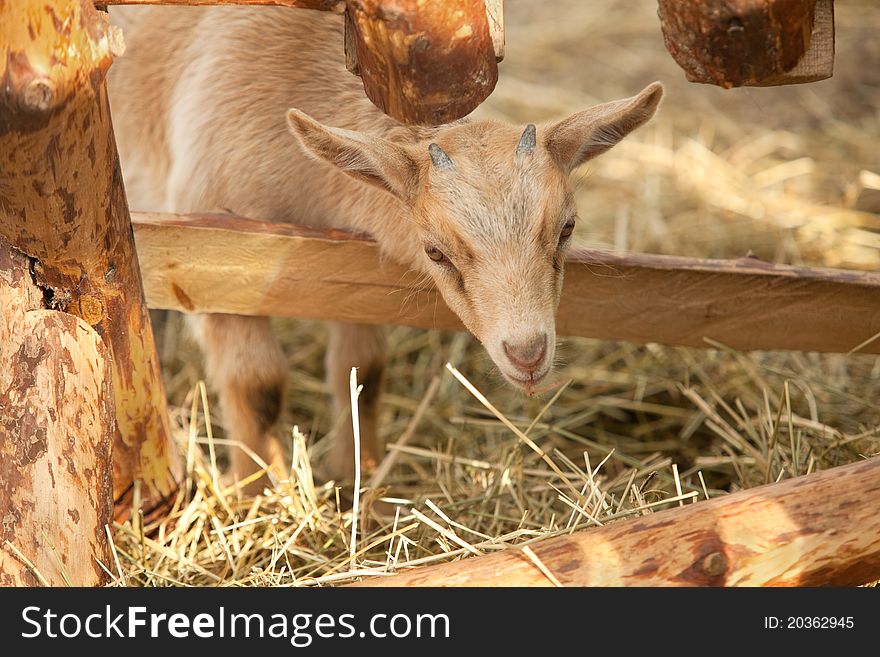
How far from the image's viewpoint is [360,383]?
452cm

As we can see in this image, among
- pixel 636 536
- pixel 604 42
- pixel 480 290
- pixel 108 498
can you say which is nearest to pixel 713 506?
pixel 636 536

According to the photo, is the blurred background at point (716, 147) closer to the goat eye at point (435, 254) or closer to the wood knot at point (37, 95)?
the goat eye at point (435, 254)

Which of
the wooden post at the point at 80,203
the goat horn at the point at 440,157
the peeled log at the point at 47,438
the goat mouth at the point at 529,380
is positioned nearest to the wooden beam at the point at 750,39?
the goat horn at the point at 440,157

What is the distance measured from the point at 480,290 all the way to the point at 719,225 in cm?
312

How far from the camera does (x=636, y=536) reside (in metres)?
2.51

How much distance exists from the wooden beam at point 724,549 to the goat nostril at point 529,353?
1.81 ft

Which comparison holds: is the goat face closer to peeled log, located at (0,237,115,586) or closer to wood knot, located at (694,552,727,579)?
wood knot, located at (694,552,727,579)

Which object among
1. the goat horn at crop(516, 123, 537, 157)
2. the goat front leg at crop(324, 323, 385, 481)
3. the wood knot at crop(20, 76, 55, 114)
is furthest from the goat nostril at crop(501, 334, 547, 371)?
the goat front leg at crop(324, 323, 385, 481)

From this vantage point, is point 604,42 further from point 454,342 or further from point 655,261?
point 655,261

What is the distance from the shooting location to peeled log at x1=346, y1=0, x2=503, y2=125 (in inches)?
92.8

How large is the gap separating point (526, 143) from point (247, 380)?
1581 mm

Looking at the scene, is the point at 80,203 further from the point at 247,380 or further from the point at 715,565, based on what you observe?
the point at 715,565

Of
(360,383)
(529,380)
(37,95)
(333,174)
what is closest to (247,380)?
(360,383)

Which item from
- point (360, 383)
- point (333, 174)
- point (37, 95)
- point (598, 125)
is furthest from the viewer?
point (360, 383)
